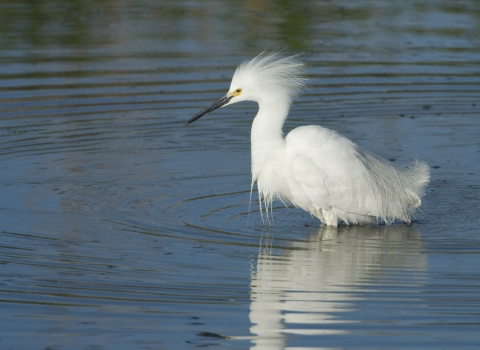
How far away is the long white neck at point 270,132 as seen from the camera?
813 centimetres

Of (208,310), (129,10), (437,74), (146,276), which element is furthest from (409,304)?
(129,10)

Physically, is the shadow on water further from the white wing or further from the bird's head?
the bird's head

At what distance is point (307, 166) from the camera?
316 inches

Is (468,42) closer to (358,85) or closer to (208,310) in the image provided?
(358,85)

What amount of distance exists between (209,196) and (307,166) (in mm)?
→ 1239

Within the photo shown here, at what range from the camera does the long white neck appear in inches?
320

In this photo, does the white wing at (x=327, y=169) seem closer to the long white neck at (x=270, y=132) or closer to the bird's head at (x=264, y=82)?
the long white neck at (x=270, y=132)

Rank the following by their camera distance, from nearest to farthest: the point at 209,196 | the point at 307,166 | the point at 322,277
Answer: the point at 322,277, the point at 307,166, the point at 209,196

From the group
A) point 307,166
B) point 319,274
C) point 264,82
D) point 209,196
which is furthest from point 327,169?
point 319,274

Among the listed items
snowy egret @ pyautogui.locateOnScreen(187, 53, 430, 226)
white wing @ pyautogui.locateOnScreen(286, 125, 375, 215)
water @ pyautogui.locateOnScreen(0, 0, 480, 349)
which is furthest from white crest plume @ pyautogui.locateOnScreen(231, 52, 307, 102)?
water @ pyautogui.locateOnScreen(0, 0, 480, 349)

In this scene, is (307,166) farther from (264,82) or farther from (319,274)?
(319,274)

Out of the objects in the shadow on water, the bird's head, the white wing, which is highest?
the bird's head

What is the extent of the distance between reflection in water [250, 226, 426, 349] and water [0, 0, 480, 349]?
2 cm

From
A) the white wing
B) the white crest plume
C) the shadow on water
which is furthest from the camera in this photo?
the white crest plume
